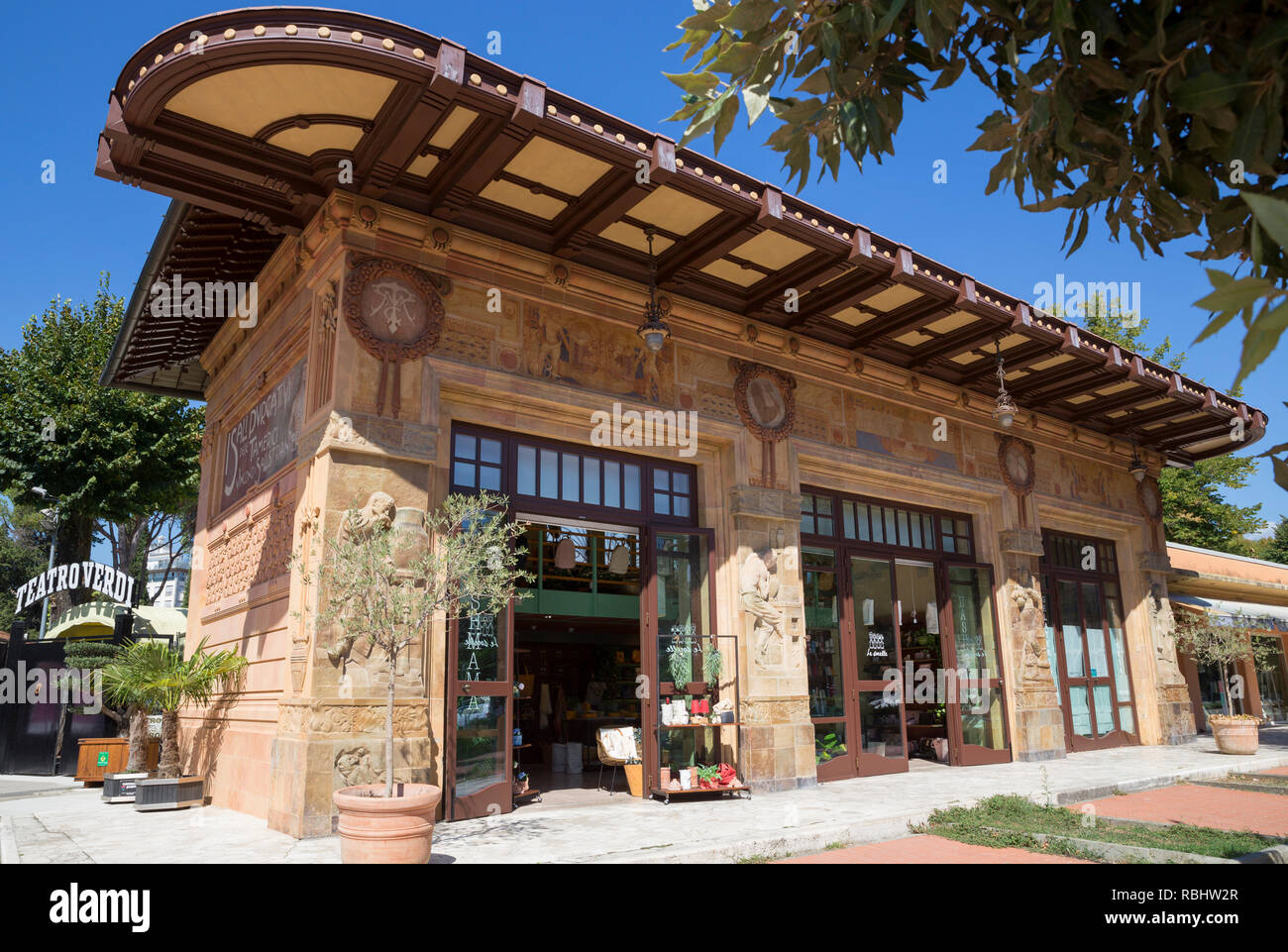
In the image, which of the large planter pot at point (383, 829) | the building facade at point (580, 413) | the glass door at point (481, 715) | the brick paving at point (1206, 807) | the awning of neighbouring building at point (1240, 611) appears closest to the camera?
the large planter pot at point (383, 829)

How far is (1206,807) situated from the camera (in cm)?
881

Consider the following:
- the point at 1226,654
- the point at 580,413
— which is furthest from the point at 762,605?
the point at 1226,654

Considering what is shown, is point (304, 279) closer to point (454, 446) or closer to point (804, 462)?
point (454, 446)

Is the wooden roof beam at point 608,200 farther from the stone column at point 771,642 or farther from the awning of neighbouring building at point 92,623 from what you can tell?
the awning of neighbouring building at point 92,623

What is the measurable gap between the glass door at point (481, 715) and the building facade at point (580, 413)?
0.11ft

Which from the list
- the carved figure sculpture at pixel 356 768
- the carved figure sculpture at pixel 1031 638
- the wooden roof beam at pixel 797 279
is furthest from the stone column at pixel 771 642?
the carved figure sculpture at pixel 1031 638

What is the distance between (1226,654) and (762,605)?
35.1 feet

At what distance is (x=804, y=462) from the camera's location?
37.3 feet

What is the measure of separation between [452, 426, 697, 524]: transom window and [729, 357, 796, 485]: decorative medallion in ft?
3.27

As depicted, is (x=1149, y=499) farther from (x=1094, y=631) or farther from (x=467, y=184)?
(x=467, y=184)

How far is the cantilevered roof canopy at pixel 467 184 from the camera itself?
6.62 meters

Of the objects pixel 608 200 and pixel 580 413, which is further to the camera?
pixel 580 413

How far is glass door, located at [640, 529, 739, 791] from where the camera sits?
9203 millimetres
